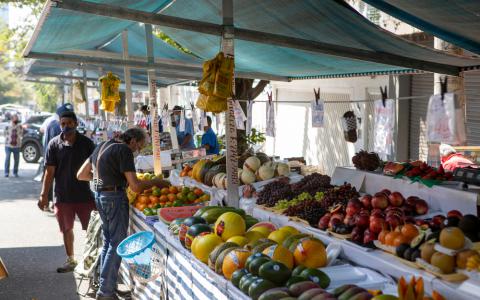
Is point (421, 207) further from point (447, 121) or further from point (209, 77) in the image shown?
point (209, 77)

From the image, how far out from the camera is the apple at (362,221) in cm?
484

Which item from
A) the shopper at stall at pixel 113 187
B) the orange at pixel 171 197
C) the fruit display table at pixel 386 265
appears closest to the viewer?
the fruit display table at pixel 386 265

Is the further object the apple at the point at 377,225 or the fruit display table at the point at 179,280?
the apple at the point at 377,225

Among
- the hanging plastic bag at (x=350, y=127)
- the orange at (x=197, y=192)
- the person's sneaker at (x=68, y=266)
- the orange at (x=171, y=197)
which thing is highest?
the hanging plastic bag at (x=350, y=127)

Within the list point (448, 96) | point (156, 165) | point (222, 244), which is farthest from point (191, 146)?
point (448, 96)

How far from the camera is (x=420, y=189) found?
572 cm

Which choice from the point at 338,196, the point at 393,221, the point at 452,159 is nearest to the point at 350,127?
the point at 338,196

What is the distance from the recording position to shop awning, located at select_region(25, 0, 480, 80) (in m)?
5.91

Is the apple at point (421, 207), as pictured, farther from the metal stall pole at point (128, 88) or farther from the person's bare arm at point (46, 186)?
the metal stall pole at point (128, 88)

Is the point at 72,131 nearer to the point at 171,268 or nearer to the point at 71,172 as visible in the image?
the point at 71,172

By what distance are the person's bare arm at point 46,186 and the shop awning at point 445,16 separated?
15.6 ft

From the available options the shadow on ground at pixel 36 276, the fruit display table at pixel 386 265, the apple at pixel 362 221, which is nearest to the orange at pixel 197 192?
the shadow on ground at pixel 36 276

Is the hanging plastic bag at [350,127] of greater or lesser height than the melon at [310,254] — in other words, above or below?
above

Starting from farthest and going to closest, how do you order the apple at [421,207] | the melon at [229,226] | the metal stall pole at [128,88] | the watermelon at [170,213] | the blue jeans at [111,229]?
the metal stall pole at [128,88] → the blue jeans at [111,229] → the watermelon at [170,213] → the apple at [421,207] → the melon at [229,226]
